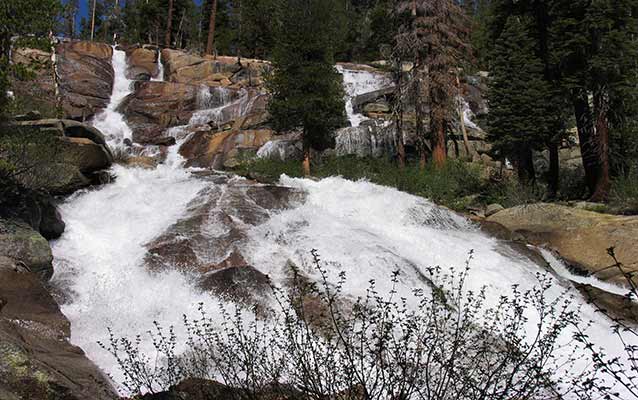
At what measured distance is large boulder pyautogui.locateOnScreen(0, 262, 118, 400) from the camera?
168 inches

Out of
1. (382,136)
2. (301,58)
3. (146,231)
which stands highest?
(301,58)

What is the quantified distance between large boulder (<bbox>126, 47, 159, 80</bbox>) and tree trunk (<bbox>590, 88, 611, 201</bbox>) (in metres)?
25.9

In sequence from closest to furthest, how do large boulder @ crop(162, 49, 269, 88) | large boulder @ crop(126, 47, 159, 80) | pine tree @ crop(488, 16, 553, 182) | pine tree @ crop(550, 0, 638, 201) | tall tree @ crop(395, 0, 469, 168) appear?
pine tree @ crop(550, 0, 638, 201) → pine tree @ crop(488, 16, 553, 182) → tall tree @ crop(395, 0, 469, 168) → large boulder @ crop(162, 49, 269, 88) → large boulder @ crop(126, 47, 159, 80)

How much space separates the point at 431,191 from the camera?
16719mm

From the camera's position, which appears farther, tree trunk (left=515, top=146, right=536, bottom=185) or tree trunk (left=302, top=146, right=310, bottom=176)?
tree trunk (left=302, top=146, right=310, bottom=176)

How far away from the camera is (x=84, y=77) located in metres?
28.9

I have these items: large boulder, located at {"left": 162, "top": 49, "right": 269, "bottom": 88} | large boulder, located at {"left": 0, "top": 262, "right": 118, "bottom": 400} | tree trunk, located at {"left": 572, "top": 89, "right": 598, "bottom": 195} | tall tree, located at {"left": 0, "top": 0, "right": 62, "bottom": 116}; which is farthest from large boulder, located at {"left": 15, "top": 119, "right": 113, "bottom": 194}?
large boulder, located at {"left": 162, "top": 49, "right": 269, "bottom": 88}

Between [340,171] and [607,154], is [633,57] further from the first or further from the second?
[340,171]

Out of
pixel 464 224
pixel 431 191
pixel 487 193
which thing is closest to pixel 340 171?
pixel 431 191

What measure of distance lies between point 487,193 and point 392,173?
320 cm

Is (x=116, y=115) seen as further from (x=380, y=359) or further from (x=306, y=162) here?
(x=380, y=359)

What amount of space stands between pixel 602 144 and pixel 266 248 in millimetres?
10591

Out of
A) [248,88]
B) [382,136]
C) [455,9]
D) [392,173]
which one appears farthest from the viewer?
[248,88]

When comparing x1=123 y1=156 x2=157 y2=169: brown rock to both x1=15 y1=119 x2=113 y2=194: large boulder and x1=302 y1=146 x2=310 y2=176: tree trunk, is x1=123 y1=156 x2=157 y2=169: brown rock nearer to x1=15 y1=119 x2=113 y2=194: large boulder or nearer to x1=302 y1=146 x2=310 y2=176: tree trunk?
x1=15 y1=119 x2=113 y2=194: large boulder
